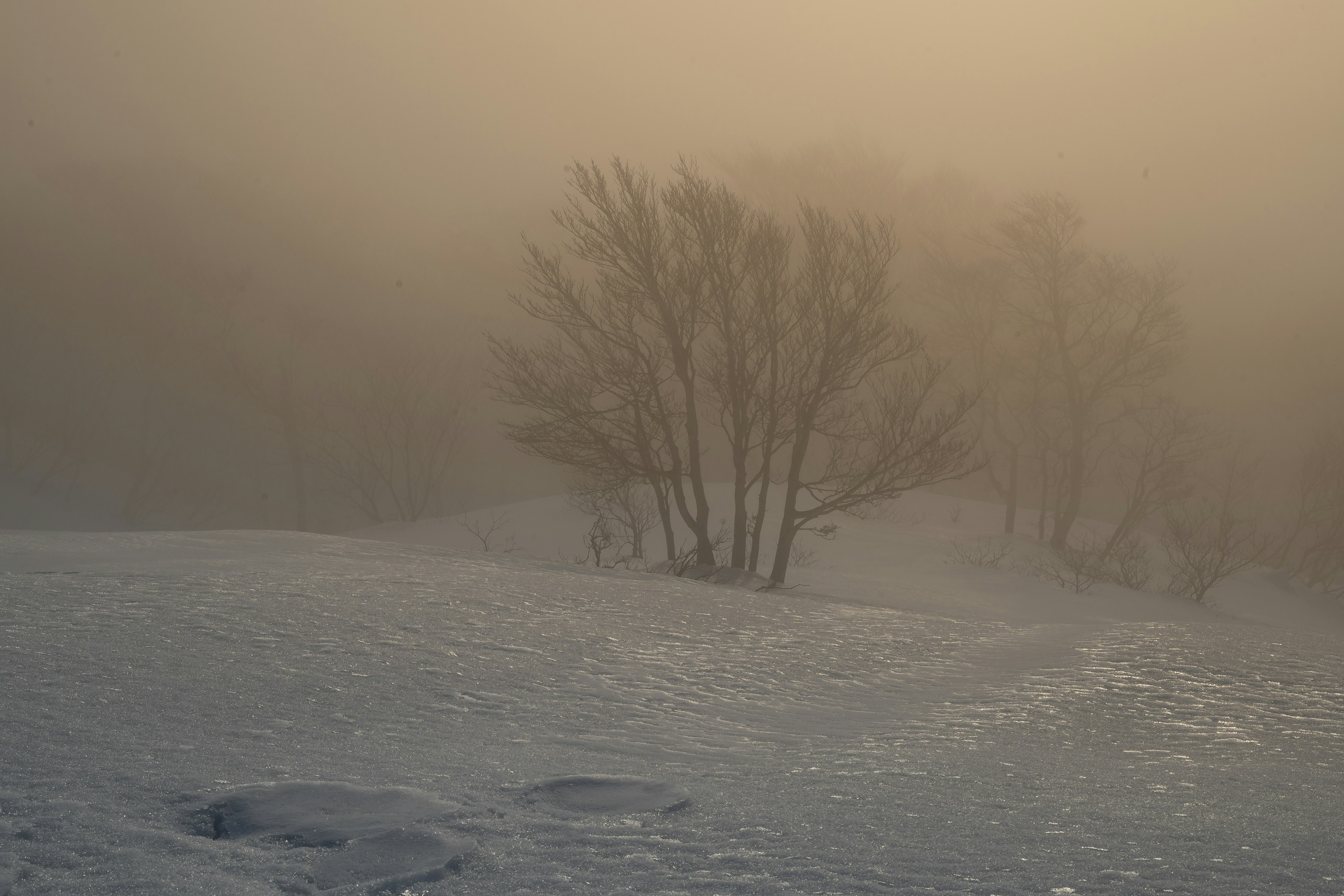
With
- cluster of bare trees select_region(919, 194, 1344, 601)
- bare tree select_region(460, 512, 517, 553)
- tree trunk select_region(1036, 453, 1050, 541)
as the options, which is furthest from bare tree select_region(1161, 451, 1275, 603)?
bare tree select_region(460, 512, 517, 553)

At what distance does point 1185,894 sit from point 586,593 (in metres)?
3.69

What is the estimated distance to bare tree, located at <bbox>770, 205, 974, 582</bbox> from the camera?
9.20 m

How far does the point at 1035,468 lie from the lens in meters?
27.1

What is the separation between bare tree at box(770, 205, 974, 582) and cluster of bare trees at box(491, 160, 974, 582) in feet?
0.06

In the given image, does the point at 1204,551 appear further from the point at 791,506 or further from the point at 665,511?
the point at 665,511

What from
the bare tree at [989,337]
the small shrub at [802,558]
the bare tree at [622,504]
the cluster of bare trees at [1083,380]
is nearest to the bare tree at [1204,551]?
the cluster of bare trees at [1083,380]

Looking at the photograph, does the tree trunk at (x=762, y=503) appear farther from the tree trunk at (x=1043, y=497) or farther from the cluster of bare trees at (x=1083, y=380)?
the tree trunk at (x=1043, y=497)

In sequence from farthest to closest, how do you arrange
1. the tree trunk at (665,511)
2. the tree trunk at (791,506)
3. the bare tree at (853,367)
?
1. the tree trunk at (665,511)
2. the tree trunk at (791,506)
3. the bare tree at (853,367)

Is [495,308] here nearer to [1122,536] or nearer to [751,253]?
[1122,536]

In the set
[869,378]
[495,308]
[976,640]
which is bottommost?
[976,640]

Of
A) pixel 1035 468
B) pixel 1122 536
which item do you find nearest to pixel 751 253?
pixel 1122 536

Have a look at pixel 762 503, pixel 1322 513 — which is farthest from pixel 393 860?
pixel 1322 513

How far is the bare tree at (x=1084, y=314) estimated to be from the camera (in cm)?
1831

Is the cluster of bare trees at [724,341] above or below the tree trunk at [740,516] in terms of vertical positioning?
above
